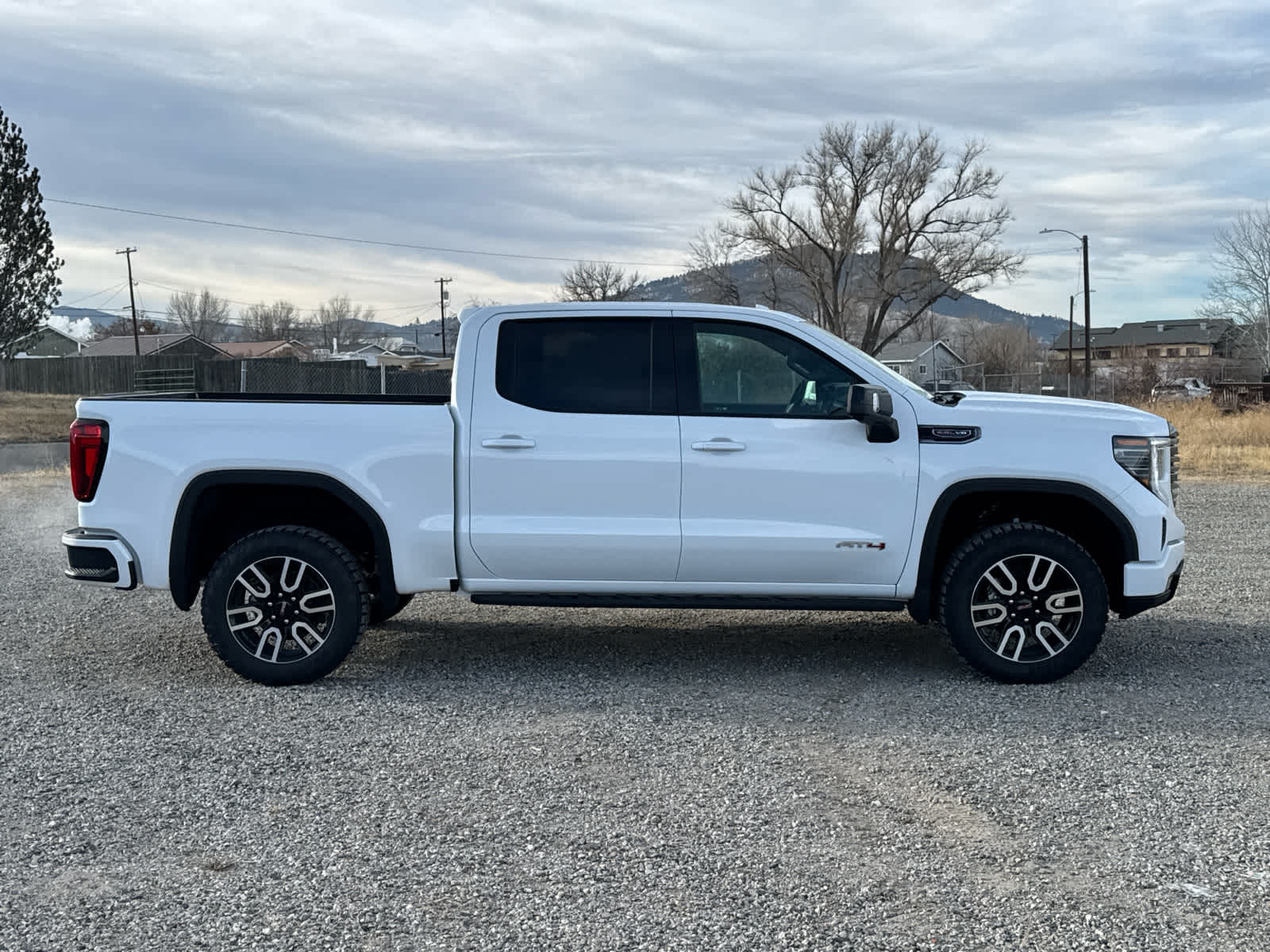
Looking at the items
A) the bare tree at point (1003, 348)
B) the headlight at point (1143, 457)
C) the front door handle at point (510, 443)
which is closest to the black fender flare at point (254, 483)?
the front door handle at point (510, 443)

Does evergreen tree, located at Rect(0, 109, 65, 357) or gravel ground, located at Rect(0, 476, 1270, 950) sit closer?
gravel ground, located at Rect(0, 476, 1270, 950)

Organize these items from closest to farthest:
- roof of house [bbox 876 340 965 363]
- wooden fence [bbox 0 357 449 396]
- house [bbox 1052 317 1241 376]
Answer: wooden fence [bbox 0 357 449 396], roof of house [bbox 876 340 965 363], house [bbox 1052 317 1241 376]

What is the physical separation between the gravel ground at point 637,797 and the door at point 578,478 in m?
0.69

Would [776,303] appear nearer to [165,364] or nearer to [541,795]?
[165,364]

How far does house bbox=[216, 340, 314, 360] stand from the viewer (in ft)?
319

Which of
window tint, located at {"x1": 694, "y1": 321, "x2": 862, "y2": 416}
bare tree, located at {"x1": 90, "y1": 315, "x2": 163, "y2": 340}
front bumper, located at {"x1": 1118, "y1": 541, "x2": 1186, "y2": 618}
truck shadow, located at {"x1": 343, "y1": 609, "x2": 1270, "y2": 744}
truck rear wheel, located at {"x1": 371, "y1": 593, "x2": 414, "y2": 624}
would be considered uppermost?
bare tree, located at {"x1": 90, "y1": 315, "x2": 163, "y2": 340}

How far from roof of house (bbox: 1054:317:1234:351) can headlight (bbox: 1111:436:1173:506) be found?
121 meters

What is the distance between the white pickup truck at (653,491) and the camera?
590cm

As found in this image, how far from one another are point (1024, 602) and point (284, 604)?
149 inches

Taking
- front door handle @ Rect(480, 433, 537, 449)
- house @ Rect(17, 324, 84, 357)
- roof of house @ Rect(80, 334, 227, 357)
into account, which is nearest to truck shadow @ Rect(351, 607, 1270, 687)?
front door handle @ Rect(480, 433, 537, 449)

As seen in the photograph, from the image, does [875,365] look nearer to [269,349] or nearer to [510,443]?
[510,443]

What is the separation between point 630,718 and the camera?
5.49m

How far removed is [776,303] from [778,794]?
5313cm

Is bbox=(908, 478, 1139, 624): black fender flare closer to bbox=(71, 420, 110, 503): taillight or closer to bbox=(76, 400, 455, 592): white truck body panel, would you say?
bbox=(76, 400, 455, 592): white truck body panel
